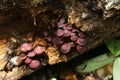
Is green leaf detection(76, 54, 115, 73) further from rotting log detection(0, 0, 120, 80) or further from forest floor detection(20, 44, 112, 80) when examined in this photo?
rotting log detection(0, 0, 120, 80)

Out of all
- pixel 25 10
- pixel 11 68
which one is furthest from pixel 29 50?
pixel 25 10

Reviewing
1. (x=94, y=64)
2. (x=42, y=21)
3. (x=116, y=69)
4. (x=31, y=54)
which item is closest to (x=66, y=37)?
(x=42, y=21)

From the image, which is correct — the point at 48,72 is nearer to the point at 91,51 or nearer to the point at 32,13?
the point at 91,51

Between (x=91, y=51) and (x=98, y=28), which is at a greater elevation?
(x=98, y=28)

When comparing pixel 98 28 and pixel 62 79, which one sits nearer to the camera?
pixel 98 28

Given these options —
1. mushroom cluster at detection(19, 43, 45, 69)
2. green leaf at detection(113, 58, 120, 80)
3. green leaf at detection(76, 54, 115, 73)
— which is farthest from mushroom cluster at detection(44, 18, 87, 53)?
green leaf at detection(113, 58, 120, 80)

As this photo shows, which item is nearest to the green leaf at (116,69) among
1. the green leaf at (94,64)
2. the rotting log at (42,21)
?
the green leaf at (94,64)

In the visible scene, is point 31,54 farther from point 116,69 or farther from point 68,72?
point 116,69
